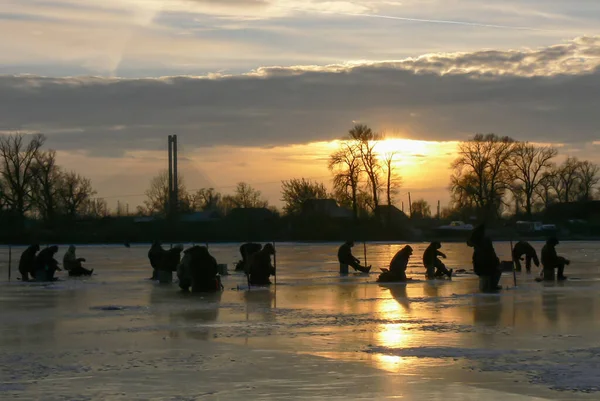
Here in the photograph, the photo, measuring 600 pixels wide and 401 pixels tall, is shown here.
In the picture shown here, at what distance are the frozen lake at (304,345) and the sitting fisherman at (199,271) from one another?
1.82 ft

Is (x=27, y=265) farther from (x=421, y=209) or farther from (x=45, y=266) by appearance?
(x=421, y=209)

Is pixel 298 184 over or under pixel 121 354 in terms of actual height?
over

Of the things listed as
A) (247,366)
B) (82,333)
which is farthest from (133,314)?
(247,366)

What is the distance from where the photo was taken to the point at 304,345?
45.5 feet

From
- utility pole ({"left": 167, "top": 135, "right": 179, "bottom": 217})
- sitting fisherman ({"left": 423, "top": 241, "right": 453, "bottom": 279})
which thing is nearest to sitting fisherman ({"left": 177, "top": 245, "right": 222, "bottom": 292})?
sitting fisherman ({"left": 423, "top": 241, "right": 453, "bottom": 279})

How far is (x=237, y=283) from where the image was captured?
2831cm

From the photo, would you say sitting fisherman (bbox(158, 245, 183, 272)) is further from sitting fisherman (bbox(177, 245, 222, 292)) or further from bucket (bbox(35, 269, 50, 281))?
sitting fisherman (bbox(177, 245, 222, 292))

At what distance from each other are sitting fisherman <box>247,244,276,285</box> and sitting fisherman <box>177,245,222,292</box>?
1891mm

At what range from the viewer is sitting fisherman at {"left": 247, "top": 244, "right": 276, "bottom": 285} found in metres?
26.6

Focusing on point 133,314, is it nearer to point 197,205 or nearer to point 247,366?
point 247,366

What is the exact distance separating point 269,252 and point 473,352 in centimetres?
1419

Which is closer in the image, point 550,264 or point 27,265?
point 550,264

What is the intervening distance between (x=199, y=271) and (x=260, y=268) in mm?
2566

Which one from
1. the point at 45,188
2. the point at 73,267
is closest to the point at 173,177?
the point at 45,188
